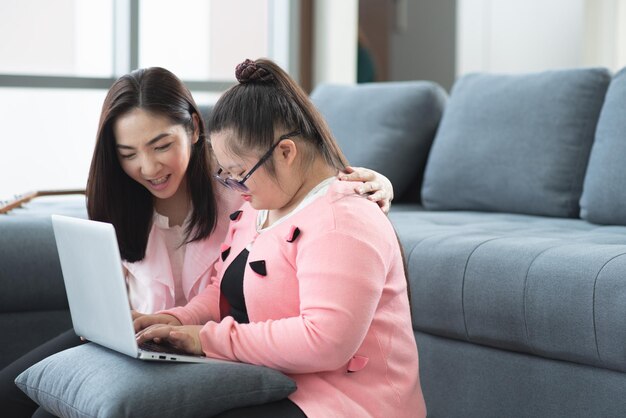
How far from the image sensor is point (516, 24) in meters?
4.88

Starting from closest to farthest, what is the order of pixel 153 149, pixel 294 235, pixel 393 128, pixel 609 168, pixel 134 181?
pixel 294 235
pixel 153 149
pixel 134 181
pixel 609 168
pixel 393 128

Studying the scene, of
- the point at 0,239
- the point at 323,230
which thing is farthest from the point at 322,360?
the point at 0,239

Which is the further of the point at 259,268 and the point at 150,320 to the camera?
the point at 150,320

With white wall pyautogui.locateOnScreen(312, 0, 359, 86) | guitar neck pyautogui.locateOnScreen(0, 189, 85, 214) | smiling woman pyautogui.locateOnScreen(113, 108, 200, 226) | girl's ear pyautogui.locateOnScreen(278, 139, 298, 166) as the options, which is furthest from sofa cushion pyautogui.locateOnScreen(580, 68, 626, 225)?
white wall pyautogui.locateOnScreen(312, 0, 359, 86)

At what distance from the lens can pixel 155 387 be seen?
128cm

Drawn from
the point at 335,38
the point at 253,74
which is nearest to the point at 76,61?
the point at 335,38

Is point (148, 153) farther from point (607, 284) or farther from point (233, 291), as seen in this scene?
point (607, 284)

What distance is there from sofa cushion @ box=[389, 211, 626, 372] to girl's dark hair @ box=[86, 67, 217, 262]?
60 cm

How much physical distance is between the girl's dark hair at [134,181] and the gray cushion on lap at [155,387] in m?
0.57

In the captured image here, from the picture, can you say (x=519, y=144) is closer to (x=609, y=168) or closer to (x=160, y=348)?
(x=609, y=168)

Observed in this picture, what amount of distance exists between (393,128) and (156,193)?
1.54 m

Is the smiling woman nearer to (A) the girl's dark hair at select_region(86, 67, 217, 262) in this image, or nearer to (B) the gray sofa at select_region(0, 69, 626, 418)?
(A) the girl's dark hair at select_region(86, 67, 217, 262)

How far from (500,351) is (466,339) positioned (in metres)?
0.10

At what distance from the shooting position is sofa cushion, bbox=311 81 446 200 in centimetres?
327
